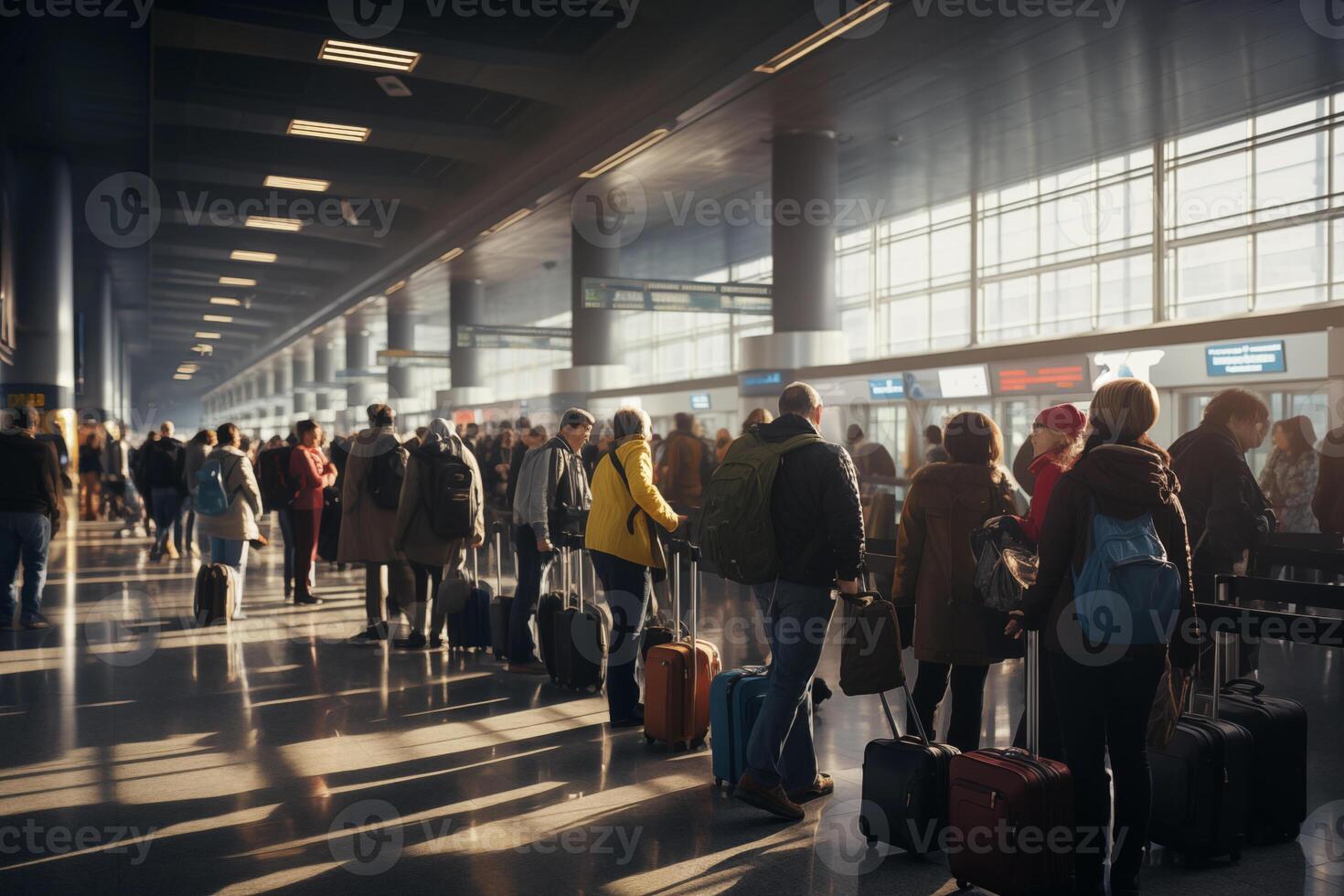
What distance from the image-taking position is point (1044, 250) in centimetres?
2103

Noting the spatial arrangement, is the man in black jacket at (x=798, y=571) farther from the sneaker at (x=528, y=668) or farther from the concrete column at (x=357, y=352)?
the concrete column at (x=357, y=352)

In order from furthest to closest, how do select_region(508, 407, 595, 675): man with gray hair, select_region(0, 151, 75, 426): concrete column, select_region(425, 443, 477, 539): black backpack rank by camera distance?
select_region(0, 151, 75, 426): concrete column < select_region(425, 443, 477, 539): black backpack < select_region(508, 407, 595, 675): man with gray hair

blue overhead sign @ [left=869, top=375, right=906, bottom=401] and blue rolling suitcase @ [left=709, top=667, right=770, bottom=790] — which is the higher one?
blue overhead sign @ [left=869, top=375, right=906, bottom=401]

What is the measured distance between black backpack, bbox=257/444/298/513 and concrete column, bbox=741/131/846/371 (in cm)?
827

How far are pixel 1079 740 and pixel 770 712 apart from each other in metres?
1.26

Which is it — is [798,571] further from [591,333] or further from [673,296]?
[591,333]

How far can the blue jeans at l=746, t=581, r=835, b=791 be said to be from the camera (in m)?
4.18

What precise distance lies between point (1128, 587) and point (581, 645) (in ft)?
12.3

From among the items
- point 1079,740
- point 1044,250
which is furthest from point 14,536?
point 1044,250

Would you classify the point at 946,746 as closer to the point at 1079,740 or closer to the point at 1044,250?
the point at 1079,740

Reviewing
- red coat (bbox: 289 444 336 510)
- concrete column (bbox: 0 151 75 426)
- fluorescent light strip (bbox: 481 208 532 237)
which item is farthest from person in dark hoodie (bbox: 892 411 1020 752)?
fluorescent light strip (bbox: 481 208 532 237)

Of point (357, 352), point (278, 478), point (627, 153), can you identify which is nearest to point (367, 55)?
point (627, 153)

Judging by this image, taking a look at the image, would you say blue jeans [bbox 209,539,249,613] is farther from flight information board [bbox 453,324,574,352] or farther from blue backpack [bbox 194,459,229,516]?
flight information board [bbox 453,324,574,352]

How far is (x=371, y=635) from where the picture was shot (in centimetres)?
829
